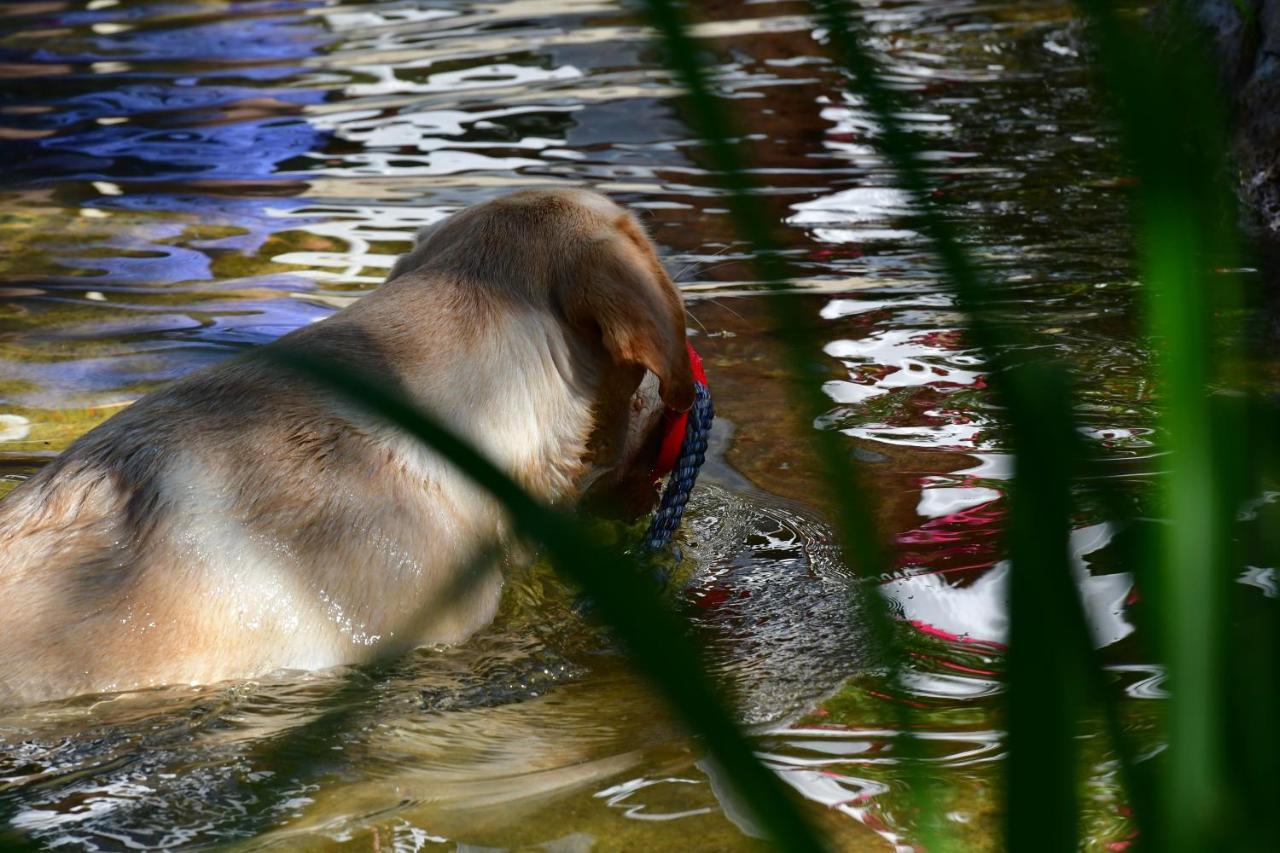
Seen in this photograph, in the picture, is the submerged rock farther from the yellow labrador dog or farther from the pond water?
the yellow labrador dog

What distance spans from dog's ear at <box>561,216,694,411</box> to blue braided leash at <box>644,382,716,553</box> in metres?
0.35

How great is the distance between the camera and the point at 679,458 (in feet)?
13.9

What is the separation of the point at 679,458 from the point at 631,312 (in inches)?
23.8

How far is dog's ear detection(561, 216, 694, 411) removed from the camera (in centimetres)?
376

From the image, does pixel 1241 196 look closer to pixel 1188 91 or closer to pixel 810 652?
pixel 810 652

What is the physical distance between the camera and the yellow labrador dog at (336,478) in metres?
3.28

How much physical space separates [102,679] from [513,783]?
0.96 metres

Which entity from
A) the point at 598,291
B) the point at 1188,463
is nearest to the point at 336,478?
the point at 598,291

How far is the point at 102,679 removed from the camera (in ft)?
10.5

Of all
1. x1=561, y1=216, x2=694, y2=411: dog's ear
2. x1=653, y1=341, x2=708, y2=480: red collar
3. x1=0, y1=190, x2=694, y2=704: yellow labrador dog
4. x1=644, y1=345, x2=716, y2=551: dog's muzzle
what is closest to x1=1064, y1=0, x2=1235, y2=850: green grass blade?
x1=0, y1=190, x2=694, y2=704: yellow labrador dog

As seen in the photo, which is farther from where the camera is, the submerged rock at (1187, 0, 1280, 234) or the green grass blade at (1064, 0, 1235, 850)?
the submerged rock at (1187, 0, 1280, 234)

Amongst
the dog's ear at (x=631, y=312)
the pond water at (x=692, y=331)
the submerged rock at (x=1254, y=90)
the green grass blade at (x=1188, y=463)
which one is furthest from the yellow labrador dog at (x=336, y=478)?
the submerged rock at (x=1254, y=90)

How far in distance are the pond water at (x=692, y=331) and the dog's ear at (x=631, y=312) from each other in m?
0.59

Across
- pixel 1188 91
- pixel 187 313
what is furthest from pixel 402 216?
pixel 1188 91
